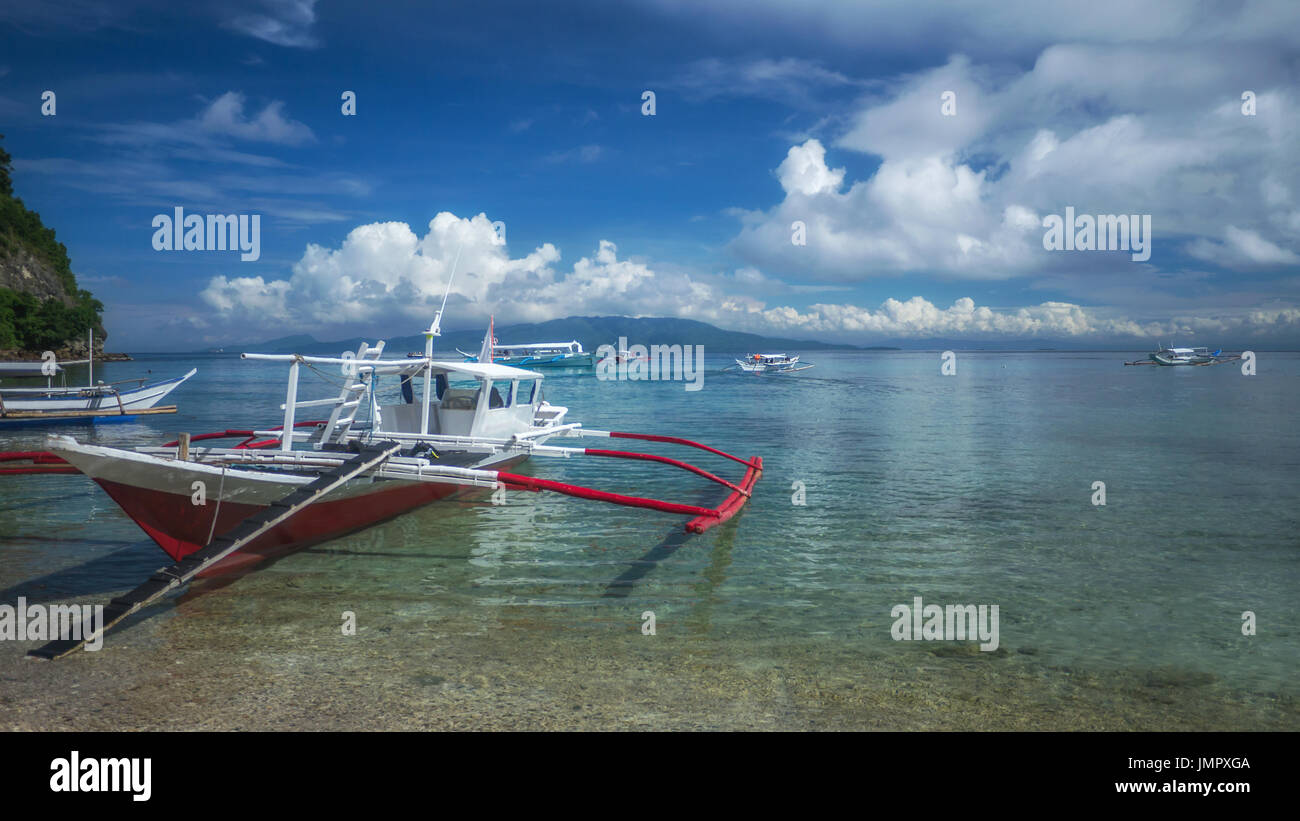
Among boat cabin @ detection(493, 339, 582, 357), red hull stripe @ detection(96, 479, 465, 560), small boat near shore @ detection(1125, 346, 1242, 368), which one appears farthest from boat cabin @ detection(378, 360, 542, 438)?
small boat near shore @ detection(1125, 346, 1242, 368)

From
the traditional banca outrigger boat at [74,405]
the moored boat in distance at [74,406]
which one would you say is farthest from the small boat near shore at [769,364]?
the moored boat in distance at [74,406]

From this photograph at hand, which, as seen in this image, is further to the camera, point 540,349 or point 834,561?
point 540,349

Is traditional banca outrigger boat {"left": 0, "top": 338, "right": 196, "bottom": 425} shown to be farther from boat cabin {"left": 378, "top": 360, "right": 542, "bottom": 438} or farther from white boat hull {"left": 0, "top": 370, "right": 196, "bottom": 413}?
boat cabin {"left": 378, "top": 360, "right": 542, "bottom": 438}

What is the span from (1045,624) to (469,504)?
10.8m

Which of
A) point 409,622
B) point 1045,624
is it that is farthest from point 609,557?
point 1045,624

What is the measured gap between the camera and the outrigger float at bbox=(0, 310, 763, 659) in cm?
834

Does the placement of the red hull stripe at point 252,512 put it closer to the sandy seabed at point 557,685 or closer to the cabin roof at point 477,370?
the sandy seabed at point 557,685

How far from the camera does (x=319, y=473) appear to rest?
1096cm

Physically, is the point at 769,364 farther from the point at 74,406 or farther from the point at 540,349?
the point at 74,406

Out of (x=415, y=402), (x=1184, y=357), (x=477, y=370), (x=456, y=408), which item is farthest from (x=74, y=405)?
(x=1184, y=357)

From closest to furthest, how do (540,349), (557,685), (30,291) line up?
1. (557,685)
2. (30,291)
3. (540,349)

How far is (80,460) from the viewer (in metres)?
8.02

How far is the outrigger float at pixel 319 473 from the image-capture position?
27.4ft

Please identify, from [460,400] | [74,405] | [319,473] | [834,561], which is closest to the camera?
[319,473]
